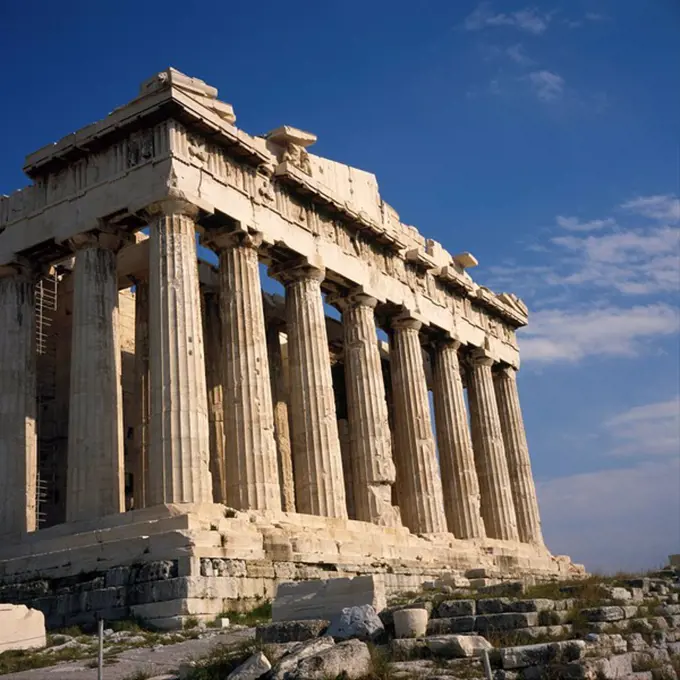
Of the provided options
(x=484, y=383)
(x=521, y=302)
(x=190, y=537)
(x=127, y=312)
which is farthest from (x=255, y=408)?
(x=521, y=302)

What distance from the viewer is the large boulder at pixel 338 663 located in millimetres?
9727

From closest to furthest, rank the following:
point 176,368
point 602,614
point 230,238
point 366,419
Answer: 1. point 602,614
2. point 176,368
3. point 230,238
4. point 366,419

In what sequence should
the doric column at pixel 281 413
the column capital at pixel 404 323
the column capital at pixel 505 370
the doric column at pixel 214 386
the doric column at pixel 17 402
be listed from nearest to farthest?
the doric column at pixel 17 402
the doric column at pixel 214 386
the doric column at pixel 281 413
the column capital at pixel 404 323
the column capital at pixel 505 370

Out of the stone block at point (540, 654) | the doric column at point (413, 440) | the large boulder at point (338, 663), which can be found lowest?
the stone block at point (540, 654)

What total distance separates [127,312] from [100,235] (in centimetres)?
704

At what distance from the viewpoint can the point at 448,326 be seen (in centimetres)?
3359

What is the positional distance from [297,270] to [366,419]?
4861 mm

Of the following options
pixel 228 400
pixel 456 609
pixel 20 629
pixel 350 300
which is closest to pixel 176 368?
pixel 228 400

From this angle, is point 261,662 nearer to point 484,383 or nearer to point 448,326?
point 448,326

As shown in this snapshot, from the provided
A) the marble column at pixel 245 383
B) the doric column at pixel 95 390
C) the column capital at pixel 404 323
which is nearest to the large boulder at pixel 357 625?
the marble column at pixel 245 383

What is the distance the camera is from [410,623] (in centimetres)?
1177

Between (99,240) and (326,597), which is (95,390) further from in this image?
(326,597)

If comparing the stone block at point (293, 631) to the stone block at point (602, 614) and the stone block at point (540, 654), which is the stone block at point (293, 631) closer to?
the stone block at point (540, 654)

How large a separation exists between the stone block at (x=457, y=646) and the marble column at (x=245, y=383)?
1101cm
